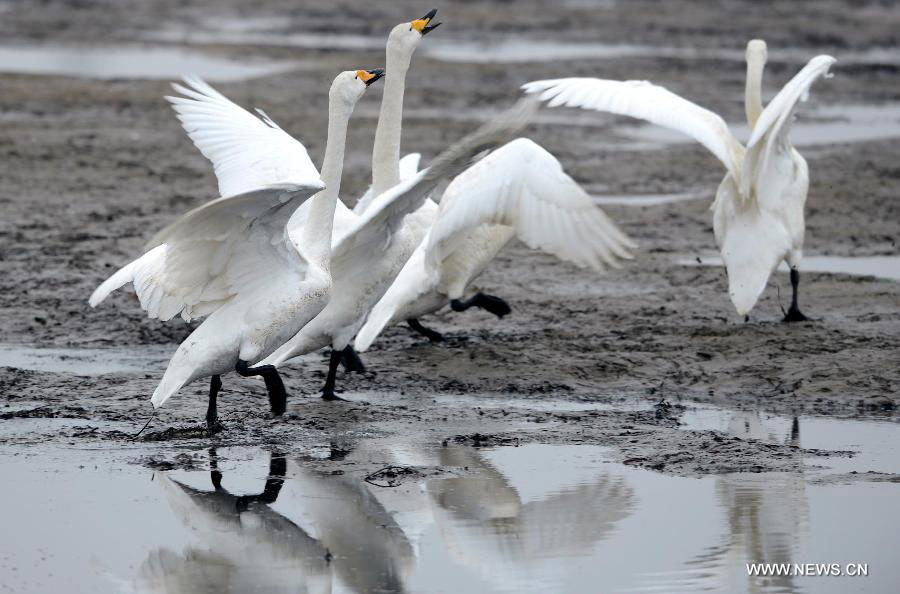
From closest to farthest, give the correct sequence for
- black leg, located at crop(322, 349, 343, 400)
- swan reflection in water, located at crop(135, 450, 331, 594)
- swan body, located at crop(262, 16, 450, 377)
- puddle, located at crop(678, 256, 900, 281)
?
swan reflection in water, located at crop(135, 450, 331, 594), swan body, located at crop(262, 16, 450, 377), black leg, located at crop(322, 349, 343, 400), puddle, located at crop(678, 256, 900, 281)

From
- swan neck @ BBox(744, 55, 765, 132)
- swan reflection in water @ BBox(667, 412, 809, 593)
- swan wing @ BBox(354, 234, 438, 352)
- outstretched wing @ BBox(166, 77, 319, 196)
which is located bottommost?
swan reflection in water @ BBox(667, 412, 809, 593)

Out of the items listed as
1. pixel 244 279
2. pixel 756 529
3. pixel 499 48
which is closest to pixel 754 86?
pixel 244 279

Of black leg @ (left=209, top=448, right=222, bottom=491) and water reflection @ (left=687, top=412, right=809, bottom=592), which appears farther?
black leg @ (left=209, top=448, right=222, bottom=491)

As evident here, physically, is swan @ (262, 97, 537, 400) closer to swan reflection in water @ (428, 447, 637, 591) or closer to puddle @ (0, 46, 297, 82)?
swan reflection in water @ (428, 447, 637, 591)

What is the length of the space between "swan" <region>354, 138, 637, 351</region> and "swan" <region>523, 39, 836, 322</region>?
1.08 m

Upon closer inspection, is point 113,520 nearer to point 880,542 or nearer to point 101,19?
point 880,542

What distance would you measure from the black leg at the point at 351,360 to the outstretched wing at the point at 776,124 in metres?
2.62

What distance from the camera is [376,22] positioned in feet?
98.1

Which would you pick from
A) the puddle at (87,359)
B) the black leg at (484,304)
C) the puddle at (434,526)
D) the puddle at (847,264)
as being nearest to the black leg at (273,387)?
the puddle at (434,526)

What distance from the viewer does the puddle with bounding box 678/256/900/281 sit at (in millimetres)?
11539

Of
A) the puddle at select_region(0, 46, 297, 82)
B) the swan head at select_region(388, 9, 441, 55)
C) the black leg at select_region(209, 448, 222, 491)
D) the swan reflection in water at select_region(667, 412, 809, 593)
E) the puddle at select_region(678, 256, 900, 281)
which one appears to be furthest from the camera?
the puddle at select_region(0, 46, 297, 82)

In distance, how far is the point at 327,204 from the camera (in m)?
7.99

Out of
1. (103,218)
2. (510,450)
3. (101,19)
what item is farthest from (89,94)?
(510,450)

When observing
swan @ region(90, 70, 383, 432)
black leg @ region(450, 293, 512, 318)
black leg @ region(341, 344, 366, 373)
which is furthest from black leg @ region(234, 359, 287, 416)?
black leg @ region(450, 293, 512, 318)
